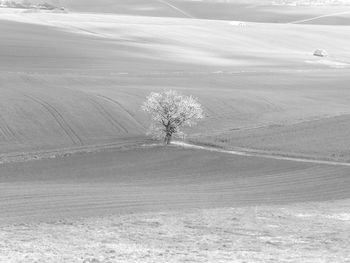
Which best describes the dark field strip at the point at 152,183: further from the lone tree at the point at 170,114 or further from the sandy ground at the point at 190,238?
the lone tree at the point at 170,114

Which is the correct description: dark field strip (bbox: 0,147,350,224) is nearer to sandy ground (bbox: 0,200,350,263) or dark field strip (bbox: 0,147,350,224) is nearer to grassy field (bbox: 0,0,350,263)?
grassy field (bbox: 0,0,350,263)

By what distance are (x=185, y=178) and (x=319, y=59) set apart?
6358cm

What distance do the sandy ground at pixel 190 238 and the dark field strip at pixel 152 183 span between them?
1556mm

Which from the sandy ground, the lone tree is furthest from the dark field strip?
the lone tree

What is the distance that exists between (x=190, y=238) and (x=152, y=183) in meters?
12.2

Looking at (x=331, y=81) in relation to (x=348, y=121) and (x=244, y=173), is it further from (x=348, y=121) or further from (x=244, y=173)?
(x=244, y=173)

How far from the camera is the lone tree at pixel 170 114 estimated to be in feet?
146

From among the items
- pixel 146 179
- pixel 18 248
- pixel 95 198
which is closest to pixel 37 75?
pixel 146 179

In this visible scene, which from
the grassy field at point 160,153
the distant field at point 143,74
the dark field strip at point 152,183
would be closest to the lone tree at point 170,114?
the grassy field at point 160,153

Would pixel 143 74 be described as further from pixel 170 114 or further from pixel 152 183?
pixel 152 183

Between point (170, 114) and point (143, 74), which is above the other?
point (143, 74)

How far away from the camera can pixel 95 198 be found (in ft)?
93.0

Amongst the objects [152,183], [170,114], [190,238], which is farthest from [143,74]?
[190,238]

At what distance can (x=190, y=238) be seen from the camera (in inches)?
882
